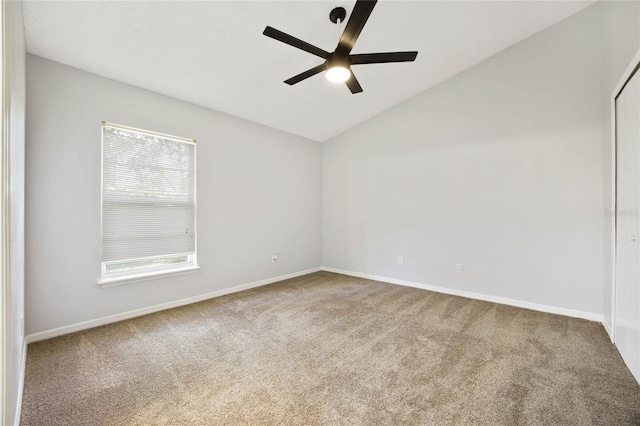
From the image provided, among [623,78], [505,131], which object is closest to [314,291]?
[505,131]

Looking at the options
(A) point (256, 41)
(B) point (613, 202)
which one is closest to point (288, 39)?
(A) point (256, 41)

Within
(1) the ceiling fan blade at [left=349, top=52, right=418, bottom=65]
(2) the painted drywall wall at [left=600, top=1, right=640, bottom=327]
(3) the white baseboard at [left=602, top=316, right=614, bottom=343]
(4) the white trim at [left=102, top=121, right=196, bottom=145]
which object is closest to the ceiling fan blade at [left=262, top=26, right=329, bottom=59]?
(1) the ceiling fan blade at [left=349, top=52, right=418, bottom=65]

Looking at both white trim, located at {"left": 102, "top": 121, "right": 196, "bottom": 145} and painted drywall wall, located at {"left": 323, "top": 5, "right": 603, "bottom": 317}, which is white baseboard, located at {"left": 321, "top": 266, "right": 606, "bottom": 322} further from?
white trim, located at {"left": 102, "top": 121, "right": 196, "bottom": 145}

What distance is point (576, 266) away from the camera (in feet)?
9.96

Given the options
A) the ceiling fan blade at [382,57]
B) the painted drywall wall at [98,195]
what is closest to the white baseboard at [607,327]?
the ceiling fan blade at [382,57]

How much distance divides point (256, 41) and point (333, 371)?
2.95m

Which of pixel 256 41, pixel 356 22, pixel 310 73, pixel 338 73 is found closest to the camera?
pixel 356 22

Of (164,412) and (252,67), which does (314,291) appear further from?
(252,67)

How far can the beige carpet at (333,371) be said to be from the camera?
160cm

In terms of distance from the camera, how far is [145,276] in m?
3.05

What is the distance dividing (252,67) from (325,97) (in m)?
1.20

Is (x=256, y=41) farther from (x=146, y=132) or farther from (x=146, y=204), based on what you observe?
(x=146, y=204)

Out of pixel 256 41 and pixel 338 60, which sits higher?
pixel 256 41

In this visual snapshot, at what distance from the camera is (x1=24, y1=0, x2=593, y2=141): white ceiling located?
221 centimetres
